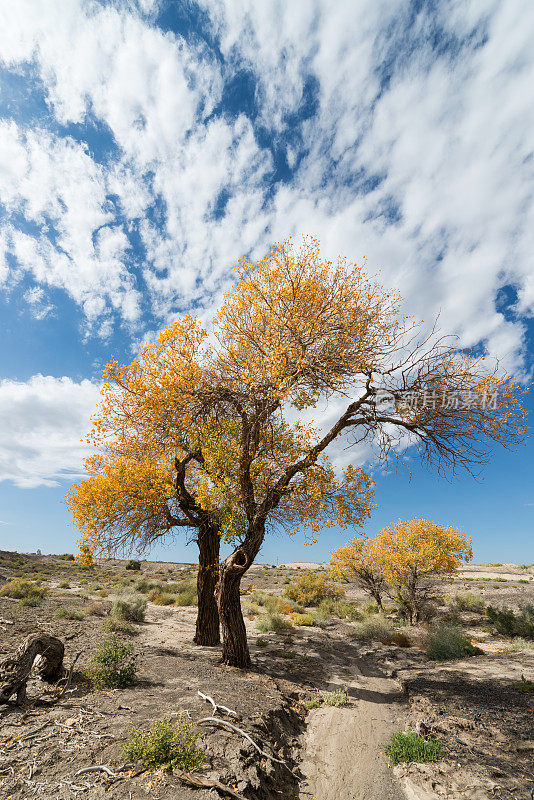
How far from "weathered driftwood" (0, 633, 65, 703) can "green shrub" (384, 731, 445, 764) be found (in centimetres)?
716

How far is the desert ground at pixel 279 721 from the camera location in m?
5.24

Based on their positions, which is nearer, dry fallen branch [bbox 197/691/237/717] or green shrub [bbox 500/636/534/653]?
dry fallen branch [bbox 197/691/237/717]

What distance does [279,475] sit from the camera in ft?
40.0

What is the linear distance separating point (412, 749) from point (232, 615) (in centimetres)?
592

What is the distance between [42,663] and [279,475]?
742 cm

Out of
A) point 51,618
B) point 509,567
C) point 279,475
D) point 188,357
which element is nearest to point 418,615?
point 279,475

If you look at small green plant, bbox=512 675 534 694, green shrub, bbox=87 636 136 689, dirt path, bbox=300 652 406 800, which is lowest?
dirt path, bbox=300 652 406 800

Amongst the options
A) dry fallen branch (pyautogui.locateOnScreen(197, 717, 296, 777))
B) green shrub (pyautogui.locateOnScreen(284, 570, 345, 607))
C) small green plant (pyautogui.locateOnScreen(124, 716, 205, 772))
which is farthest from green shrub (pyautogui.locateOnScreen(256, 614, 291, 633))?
small green plant (pyautogui.locateOnScreen(124, 716, 205, 772))

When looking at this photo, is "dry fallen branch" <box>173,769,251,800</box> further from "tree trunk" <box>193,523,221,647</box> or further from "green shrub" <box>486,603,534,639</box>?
"green shrub" <box>486,603,534,639</box>

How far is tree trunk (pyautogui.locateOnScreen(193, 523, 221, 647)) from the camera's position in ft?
49.8

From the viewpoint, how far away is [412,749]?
23.5 feet

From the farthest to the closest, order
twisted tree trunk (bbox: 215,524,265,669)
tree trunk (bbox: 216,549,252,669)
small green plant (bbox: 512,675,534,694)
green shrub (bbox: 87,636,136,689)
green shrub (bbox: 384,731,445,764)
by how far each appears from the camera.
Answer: tree trunk (bbox: 216,549,252,669), twisted tree trunk (bbox: 215,524,265,669), small green plant (bbox: 512,675,534,694), green shrub (bbox: 87,636,136,689), green shrub (bbox: 384,731,445,764)

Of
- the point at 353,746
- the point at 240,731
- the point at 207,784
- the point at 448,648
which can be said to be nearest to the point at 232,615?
the point at 353,746

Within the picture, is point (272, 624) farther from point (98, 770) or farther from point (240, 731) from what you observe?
point (98, 770)
